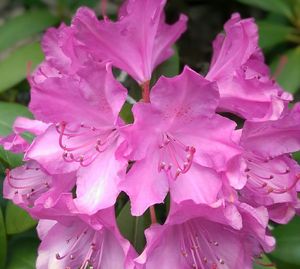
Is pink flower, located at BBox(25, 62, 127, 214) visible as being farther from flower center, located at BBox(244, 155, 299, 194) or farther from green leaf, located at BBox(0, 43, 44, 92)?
green leaf, located at BBox(0, 43, 44, 92)

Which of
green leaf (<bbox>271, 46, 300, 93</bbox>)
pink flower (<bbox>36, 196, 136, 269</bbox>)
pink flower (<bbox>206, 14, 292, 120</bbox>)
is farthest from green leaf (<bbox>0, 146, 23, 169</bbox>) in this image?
green leaf (<bbox>271, 46, 300, 93</bbox>)

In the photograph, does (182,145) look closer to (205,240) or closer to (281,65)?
(205,240)

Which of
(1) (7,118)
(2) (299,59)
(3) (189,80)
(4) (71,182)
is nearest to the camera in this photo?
(3) (189,80)

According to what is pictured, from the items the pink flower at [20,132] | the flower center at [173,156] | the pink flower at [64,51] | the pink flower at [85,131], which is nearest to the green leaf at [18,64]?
the pink flower at [64,51]

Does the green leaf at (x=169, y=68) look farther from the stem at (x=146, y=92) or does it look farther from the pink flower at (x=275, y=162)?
the pink flower at (x=275, y=162)

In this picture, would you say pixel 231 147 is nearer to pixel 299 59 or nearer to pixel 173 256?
pixel 173 256

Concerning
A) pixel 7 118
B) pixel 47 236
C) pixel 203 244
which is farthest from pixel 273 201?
pixel 7 118
